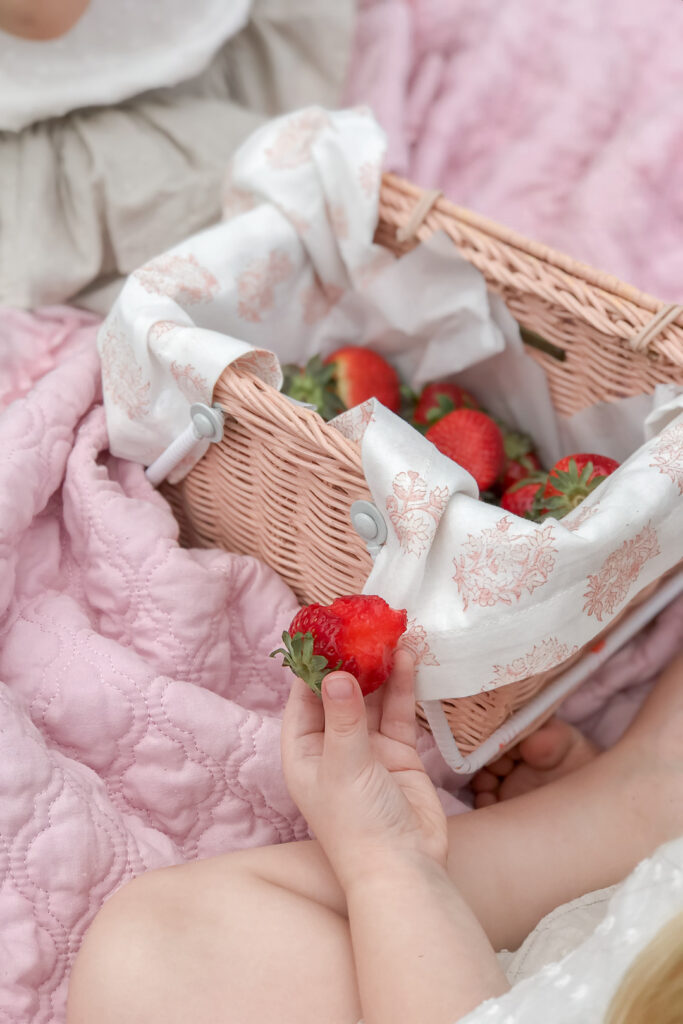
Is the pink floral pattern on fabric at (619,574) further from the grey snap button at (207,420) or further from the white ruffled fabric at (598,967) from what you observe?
the grey snap button at (207,420)

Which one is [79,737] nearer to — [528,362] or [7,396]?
[7,396]

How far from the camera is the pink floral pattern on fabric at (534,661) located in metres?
0.59

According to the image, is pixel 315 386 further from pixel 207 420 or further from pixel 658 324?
pixel 658 324

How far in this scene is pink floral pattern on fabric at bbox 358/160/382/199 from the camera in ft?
2.94

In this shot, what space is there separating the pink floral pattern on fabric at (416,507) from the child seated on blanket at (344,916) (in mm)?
76

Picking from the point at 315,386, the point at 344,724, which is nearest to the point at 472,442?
the point at 315,386

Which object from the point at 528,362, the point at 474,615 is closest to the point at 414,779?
the point at 474,615

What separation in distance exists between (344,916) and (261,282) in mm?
560

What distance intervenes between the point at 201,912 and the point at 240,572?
28 centimetres

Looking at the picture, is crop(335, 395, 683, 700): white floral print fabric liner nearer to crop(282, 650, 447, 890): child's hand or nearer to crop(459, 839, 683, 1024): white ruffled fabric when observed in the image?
crop(282, 650, 447, 890): child's hand

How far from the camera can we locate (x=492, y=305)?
35.3 inches

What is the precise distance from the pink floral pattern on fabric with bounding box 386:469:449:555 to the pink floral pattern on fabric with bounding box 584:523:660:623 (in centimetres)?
11

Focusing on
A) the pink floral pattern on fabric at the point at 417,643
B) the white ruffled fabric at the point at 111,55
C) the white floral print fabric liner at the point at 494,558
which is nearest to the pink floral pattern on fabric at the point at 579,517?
the white floral print fabric liner at the point at 494,558

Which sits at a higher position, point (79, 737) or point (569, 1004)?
point (569, 1004)
